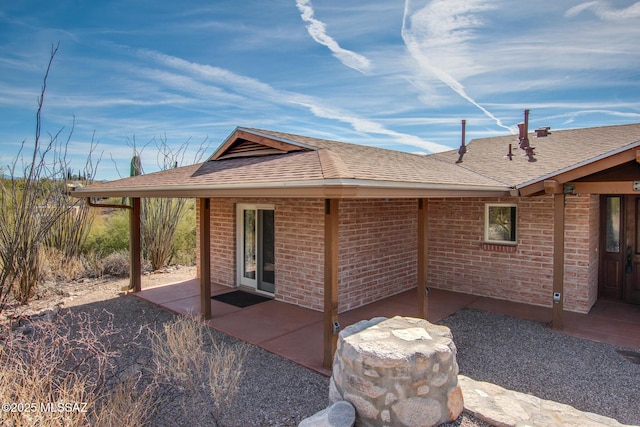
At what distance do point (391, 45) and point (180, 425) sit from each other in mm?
11311

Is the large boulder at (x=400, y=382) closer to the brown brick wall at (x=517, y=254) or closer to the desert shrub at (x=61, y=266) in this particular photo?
the brown brick wall at (x=517, y=254)

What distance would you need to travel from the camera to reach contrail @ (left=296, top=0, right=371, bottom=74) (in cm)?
961

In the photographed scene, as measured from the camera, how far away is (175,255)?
1332cm

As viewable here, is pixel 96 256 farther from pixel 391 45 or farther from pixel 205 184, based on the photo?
pixel 391 45

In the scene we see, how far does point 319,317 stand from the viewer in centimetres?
736

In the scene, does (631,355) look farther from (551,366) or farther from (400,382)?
(400,382)

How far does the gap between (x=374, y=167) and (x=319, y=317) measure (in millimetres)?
3272

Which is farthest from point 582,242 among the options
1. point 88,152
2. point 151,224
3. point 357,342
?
point 88,152

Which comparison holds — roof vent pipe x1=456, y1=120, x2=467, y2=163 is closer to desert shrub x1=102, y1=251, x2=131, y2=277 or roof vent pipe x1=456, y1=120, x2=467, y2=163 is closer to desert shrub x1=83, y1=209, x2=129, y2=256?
desert shrub x1=102, y1=251, x2=131, y2=277

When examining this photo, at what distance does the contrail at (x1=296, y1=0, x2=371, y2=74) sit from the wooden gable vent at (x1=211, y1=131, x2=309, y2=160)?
3586mm

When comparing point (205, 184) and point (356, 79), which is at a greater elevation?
point (356, 79)

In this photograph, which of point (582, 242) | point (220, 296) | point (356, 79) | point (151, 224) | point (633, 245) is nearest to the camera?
point (582, 242)

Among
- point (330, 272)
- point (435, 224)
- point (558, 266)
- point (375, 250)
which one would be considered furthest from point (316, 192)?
point (435, 224)

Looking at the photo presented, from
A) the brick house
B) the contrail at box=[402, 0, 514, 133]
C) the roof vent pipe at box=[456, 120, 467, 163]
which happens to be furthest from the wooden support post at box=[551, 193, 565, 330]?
the contrail at box=[402, 0, 514, 133]
